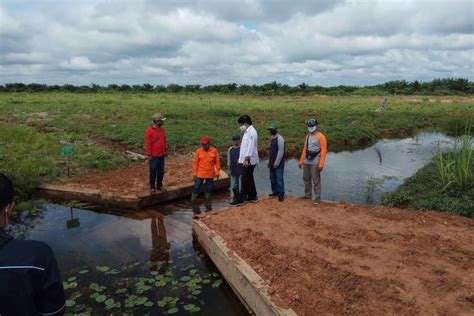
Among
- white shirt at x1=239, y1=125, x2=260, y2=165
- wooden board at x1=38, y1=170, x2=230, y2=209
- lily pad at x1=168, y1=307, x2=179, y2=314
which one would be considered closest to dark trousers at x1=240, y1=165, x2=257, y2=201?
white shirt at x1=239, y1=125, x2=260, y2=165

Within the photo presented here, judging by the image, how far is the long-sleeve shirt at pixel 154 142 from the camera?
8.39 m

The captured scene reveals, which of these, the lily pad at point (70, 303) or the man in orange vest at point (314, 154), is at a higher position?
the man in orange vest at point (314, 154)

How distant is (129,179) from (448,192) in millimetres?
7732

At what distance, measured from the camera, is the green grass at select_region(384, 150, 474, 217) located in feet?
25.7

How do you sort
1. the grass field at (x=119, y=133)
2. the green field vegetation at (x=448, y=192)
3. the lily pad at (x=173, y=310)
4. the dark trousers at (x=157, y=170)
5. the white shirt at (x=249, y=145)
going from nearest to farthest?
the lily pad at (x=173, y=310) < the white shirt at (x=249, y=145) < the green field vegetation at (x=448, y=192) < the dark trousers at (x=157, y=170) < the grass field at (x=119, y=133)

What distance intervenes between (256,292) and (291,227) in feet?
6.49

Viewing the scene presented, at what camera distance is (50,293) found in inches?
78.1

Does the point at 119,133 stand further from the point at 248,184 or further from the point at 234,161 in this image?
the point at 248,184

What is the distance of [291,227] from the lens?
6.45 metres

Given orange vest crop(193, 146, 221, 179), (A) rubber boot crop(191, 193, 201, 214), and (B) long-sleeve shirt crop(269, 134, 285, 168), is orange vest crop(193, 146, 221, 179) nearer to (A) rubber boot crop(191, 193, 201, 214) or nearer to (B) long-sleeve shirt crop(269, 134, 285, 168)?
(A) rubber boot crop(191, 193, 201, 214)

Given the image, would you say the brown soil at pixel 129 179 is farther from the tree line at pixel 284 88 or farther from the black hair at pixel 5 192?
the tree line at pixel 284 88

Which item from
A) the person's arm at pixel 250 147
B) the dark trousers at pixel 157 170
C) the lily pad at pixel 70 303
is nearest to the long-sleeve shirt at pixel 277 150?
the person's arm at pixel 250 147

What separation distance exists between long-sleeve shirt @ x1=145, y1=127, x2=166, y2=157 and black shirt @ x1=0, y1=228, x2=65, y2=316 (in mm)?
6514

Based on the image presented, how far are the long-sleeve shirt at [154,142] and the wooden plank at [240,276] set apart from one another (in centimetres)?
252
